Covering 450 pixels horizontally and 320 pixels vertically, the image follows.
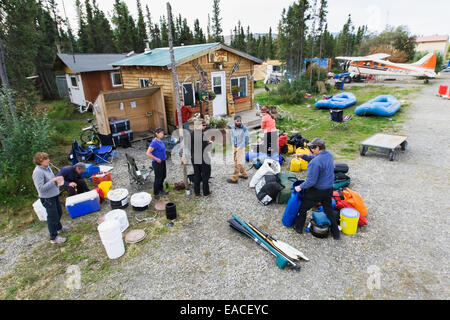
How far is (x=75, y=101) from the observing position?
20.5 meters

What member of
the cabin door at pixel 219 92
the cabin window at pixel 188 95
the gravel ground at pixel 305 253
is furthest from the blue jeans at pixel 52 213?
the cabin door at pixel 219 92

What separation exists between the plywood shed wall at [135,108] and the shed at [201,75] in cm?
50

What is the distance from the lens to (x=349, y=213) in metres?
4.96

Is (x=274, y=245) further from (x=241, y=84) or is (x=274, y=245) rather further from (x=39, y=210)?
(x=241, y=84)

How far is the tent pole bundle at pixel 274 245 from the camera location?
429cm

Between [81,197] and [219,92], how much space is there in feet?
29.8

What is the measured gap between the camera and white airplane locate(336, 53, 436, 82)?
24828 mm

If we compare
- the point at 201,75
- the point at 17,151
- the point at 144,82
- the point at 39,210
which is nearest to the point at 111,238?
the point at 39,210

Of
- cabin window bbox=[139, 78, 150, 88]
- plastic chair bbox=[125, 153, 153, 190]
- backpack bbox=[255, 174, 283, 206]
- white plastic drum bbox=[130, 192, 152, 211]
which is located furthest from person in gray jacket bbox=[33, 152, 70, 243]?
cabin window bbox=[139, 78, 150, 88]

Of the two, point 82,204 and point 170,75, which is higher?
point 170,75
